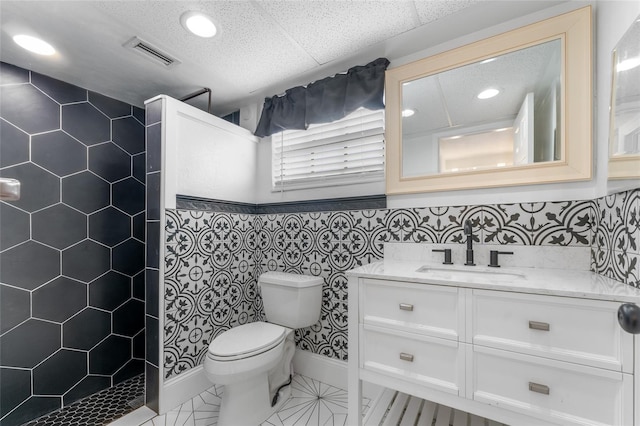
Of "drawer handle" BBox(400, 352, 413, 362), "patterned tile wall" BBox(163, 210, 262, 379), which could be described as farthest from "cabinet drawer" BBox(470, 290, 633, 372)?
"patterned tile wall" BBox(163, 210, 262, 379)

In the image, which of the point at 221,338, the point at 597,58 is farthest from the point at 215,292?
the point at 597,58

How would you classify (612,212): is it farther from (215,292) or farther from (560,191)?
(215,292)

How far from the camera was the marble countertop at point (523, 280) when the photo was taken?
846mm

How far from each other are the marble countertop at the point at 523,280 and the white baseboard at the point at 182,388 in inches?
51.3

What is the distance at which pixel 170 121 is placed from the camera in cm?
166

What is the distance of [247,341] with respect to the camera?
59.1 inches

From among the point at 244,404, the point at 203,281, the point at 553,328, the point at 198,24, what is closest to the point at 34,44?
the point at 198,24

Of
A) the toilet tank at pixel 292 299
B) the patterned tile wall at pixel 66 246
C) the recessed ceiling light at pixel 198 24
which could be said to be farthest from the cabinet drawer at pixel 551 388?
the patterned tile wall at pixel 66 246

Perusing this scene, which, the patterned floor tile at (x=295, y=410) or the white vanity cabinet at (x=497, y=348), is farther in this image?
the patterned floor tile at (x=295, y=410)

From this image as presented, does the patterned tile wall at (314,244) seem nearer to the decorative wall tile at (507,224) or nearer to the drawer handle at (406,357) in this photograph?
the decorative wall tile at (507,224)

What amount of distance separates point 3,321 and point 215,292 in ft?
3.69

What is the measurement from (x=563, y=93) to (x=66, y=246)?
2.95m

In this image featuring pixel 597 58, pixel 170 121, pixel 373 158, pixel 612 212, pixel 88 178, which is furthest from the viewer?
pixel 88 178

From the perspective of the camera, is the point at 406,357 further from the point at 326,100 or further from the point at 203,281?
the point at 326,100
